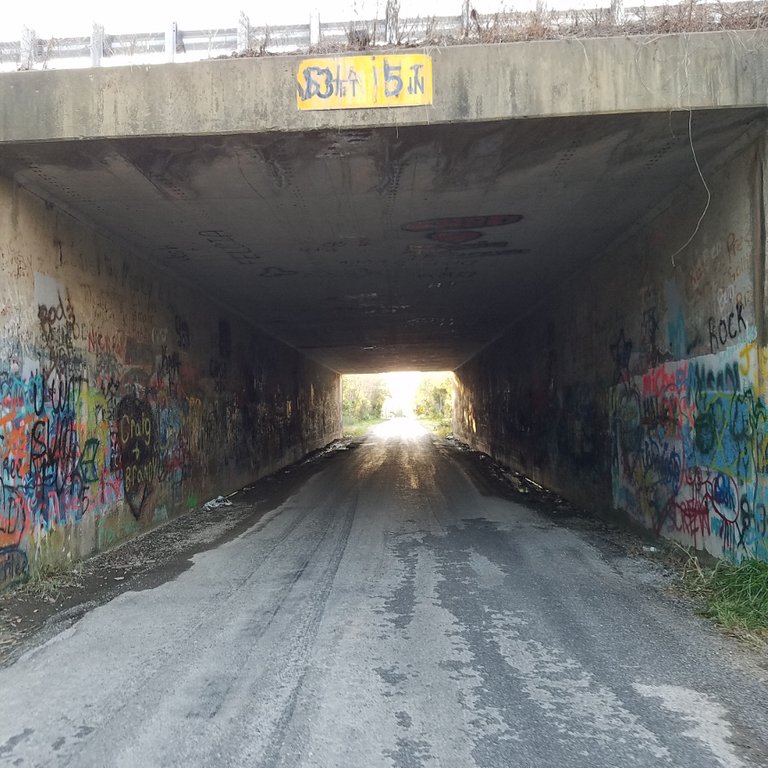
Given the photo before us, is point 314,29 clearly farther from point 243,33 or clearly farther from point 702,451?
point 702,451

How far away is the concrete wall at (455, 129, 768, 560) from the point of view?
5.04 metres

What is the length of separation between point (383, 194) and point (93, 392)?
4.20 metres

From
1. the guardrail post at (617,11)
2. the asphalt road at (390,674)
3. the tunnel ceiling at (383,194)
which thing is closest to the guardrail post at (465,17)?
the tunnel ceiling at (383,194)

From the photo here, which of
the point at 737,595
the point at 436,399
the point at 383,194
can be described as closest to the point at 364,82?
the point at 383,194

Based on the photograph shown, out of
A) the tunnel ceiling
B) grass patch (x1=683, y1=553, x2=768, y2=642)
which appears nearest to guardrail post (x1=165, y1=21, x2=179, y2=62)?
the tunnel ceiling

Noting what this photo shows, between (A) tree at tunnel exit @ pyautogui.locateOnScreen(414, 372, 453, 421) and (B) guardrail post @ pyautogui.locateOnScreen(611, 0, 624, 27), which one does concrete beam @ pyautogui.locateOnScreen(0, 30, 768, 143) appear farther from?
(A) tree at tunnel exit @ pyautogui.locateOnScreen(414, 372, 453, 421)

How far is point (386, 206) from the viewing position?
22.1ft

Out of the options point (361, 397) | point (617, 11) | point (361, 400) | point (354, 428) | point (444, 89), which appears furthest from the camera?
point (361, 397)

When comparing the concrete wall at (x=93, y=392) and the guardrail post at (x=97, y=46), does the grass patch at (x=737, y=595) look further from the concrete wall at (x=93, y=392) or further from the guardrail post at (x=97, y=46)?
the guardrail post at (x=97, y=46)

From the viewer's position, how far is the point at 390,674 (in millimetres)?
3725

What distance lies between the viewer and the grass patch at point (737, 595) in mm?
4375

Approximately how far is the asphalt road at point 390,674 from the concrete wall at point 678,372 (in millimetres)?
1169

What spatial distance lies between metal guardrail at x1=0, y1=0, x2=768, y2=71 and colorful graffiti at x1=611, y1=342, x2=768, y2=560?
330 centimetres

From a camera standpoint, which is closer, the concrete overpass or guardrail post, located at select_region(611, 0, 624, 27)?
the concrete overpass
